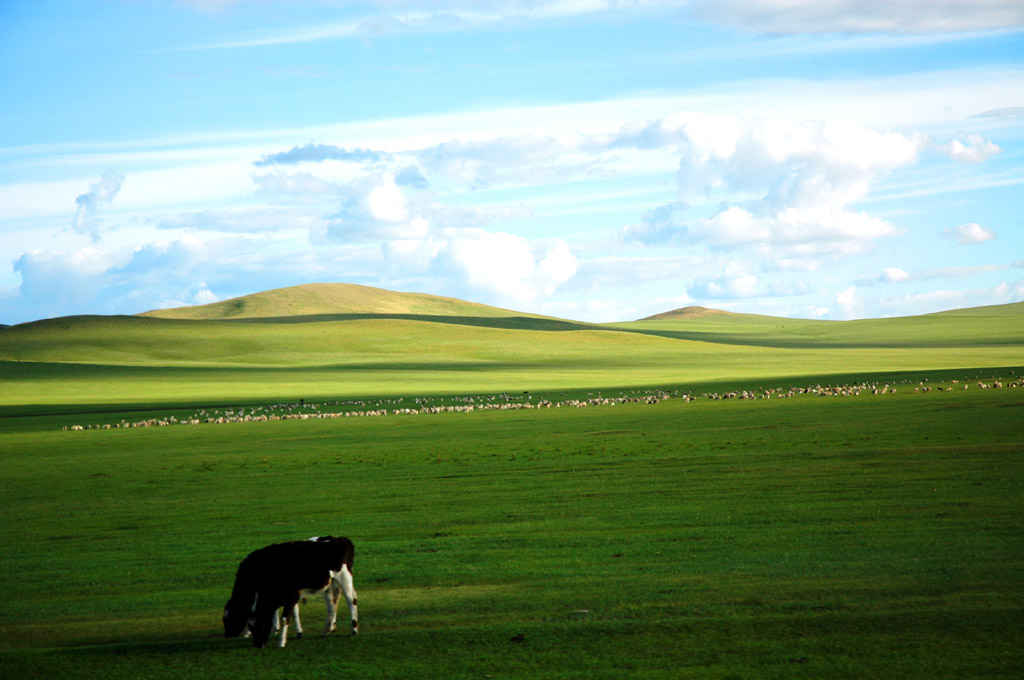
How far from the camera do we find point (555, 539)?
47.0ft

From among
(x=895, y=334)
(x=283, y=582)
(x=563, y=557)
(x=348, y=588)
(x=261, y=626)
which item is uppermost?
(x=895, y=334)

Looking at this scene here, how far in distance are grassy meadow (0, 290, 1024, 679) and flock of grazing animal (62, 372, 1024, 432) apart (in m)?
3.31

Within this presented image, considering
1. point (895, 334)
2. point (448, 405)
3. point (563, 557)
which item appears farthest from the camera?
point (895, 334)

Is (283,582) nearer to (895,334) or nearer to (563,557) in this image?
(563,557)

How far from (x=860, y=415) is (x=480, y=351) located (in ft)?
233

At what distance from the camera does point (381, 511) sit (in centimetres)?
1811

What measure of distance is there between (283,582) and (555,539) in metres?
5.87

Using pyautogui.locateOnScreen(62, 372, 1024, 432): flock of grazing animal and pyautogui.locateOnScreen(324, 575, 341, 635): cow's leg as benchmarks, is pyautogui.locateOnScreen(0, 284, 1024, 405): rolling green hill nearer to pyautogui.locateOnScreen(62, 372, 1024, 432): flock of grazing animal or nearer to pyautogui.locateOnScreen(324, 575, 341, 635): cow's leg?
pyautogui.locateOnScreen(62, 372, 1024, 432): flock of grazing animal

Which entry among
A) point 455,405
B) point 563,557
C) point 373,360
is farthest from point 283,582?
point 373,360

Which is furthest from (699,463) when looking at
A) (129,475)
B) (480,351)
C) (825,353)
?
(825,353)

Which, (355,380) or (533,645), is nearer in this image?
(533,645)

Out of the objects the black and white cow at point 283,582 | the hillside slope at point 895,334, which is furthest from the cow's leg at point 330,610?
the hillside slope at point 895,334

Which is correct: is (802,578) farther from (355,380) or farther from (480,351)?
(480,351)

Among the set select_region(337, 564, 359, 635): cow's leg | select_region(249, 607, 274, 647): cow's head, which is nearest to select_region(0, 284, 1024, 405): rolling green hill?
select_region(337, 564, 359, 635): cow's leg
